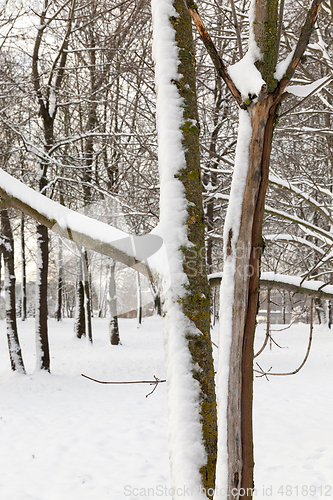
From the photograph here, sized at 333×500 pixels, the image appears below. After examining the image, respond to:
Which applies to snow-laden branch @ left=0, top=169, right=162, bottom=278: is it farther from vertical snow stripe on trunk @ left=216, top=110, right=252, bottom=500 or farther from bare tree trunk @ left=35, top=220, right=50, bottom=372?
bare tree trunk @ left=35, top=220, right=50, bottom=372

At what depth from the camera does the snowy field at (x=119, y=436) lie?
11.6ft

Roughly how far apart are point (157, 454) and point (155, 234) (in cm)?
375

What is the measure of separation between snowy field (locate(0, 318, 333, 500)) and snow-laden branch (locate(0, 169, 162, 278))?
289 cm

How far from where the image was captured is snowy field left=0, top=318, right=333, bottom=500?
11.6 ft

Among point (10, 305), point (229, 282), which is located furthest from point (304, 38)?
point (10, 305)

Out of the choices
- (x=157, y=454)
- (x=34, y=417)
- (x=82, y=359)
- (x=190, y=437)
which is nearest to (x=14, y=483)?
(x=157, y=454)

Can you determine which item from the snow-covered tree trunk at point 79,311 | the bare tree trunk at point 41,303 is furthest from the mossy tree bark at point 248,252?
the snow-covered tree trunk at point 79,311

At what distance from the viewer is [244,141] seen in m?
1.11

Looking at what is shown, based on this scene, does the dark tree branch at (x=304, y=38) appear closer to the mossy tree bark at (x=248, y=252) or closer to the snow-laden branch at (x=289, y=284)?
the mossy tree bark at (x=248, y=252)

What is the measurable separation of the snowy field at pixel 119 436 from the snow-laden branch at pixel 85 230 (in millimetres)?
2894

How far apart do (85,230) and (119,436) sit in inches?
163

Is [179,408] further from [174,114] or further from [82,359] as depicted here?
[82,359]

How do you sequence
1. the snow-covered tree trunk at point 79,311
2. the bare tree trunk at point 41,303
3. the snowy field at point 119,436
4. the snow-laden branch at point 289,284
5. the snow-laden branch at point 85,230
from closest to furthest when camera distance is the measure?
the snow-laden branch at point 85,230 → the snow-laden branch at point 289,284 → the snowy field at point 119,436 → the bare tree trunk at point 41,303 → the snow-covered tree trunk at point 79,311

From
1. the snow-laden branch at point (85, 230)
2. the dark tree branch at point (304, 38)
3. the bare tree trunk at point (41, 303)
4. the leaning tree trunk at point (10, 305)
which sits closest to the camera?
the dark tree branch at point (304, 38)
